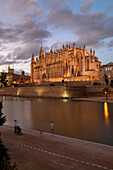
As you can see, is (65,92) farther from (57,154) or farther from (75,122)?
(57,154)

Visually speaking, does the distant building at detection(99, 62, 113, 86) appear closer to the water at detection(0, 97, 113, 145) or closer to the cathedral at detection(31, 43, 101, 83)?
the cathedral at detection(31, 43, 101, 83)

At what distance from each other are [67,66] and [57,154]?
274 feet

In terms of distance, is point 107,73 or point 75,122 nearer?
point 75,122

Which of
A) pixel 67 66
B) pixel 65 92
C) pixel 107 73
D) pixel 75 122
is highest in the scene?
pixel 67 66

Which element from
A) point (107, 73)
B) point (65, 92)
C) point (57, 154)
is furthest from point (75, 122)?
point (107, 73)

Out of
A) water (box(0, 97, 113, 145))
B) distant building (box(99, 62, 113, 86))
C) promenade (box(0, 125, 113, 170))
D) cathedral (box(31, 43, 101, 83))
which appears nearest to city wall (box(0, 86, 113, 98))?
distant building (box(99, 62, 113, 86))

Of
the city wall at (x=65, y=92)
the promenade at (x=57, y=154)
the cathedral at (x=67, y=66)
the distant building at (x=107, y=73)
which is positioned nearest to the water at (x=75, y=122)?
the promenade at (x=57, y=154)

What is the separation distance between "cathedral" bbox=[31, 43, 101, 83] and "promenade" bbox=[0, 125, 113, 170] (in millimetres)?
67622

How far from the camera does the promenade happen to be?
669 centimetres

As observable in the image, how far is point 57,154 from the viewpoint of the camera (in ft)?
25.8

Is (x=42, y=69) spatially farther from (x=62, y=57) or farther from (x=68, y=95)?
(x=68, y=95)

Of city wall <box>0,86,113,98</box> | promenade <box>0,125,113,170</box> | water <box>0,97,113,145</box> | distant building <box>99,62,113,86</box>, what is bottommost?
water <box>0,97,113,145</box>

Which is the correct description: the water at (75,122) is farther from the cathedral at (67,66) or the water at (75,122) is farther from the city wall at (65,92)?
the cathedral at (67,66)

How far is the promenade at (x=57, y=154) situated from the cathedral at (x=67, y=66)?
67622 mm
